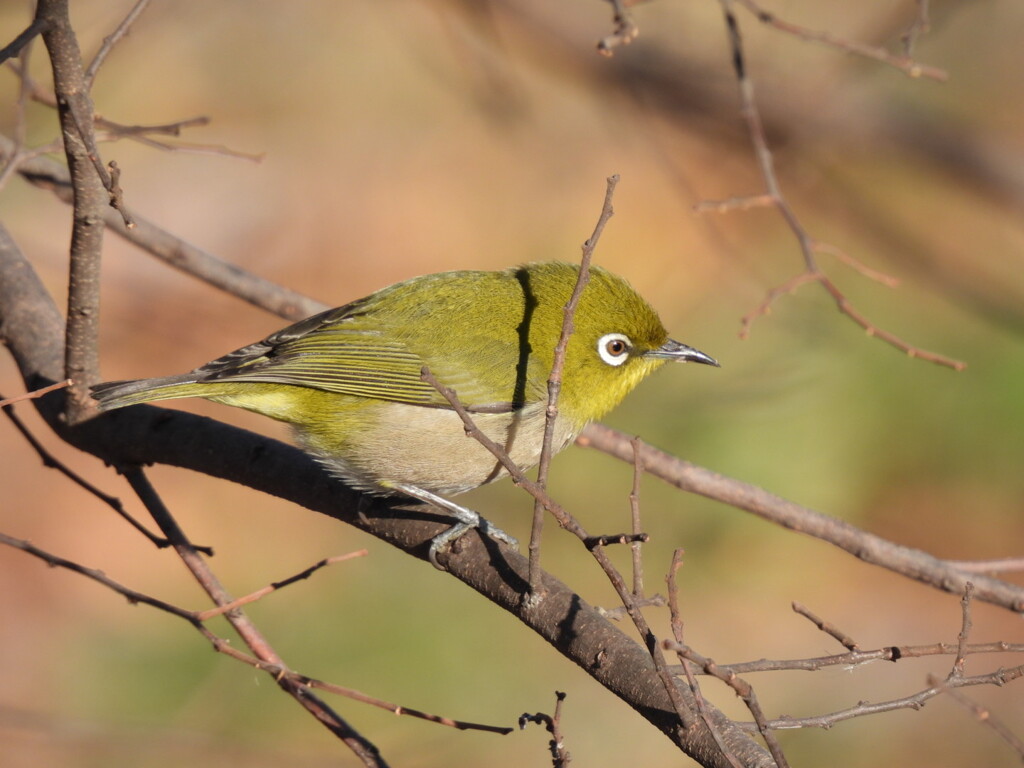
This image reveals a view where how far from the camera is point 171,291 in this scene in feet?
29.1

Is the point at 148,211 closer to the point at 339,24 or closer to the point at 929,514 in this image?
the point at 339,24

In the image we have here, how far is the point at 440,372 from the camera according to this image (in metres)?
4.04

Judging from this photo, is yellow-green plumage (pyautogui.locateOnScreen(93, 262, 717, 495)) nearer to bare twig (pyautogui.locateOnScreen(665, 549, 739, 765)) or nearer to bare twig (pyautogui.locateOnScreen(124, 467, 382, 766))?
bare twig (pyautogui.locateOnScreen(124, 467, 382, 766))

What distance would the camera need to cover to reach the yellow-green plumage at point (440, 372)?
3.85 m

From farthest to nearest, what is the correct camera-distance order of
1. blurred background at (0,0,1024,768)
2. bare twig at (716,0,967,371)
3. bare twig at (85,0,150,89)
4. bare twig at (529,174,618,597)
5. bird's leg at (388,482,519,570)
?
1. blurred background at (0,0,1024,768)
2. bare twig at (716,0,967,371)
3. bird's leg at (388,482,519,570)
4. bare twig at (85,0,150,89)
5. bare twig at (529,174,618,597)

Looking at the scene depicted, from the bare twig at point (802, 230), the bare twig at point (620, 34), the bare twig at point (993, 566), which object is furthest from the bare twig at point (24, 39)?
the bare twig at point (993, 566)

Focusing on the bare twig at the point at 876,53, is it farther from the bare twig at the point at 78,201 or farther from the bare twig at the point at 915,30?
the bare twig at the point at 78,201

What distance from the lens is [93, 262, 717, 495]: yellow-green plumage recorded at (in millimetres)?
3846

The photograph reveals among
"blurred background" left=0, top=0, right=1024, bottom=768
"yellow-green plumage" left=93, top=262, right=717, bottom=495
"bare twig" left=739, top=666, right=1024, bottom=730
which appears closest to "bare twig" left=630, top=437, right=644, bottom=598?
"bare twig" left=739, top=666, right=1024, bottom=730

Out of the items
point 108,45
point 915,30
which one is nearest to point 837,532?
point 915,30

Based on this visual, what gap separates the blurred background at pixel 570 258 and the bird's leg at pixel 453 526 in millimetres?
2005

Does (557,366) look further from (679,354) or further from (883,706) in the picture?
(679,354)

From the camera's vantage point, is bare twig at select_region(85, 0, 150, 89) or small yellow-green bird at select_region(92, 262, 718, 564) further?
small yellow-green bird at select_region(92, 262, 718, 564)

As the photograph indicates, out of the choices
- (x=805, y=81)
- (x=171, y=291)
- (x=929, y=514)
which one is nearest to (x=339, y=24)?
(x=171, y=291)
